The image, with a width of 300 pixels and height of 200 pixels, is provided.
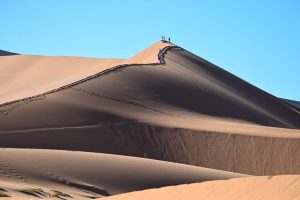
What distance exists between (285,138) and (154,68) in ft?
58.5

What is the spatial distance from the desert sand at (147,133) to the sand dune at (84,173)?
0.04 metres

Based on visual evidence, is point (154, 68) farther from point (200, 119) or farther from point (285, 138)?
point (285, 138)

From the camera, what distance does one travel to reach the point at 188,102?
4775cm

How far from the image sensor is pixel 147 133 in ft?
120

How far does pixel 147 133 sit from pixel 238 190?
23037 mm

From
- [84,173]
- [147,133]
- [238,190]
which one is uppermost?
[147,133]

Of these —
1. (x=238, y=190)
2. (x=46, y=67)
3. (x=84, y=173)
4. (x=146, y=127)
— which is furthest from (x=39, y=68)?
(x=238, y=190)

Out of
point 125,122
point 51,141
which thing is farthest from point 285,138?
point 51,141

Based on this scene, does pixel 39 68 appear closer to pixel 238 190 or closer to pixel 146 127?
pixel 146 127

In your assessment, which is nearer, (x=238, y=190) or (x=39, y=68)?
(x=238, y=190)

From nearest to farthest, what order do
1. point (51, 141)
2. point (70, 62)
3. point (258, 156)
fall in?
point (51, 141) → point (258, 156) → point (70, 62)

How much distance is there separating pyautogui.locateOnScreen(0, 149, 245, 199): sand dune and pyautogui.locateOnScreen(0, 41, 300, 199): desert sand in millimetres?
44

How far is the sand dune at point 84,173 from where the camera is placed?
72.1ft

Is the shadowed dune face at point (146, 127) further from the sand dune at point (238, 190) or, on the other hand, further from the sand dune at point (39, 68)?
the sand dune at point (39, 68)
